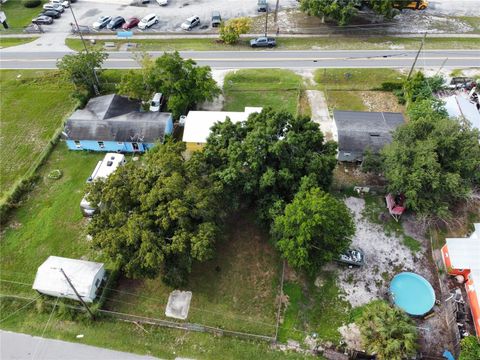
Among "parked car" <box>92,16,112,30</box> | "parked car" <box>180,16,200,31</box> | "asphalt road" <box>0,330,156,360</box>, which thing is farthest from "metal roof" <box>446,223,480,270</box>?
"parked car" <box>92,16,112,30</box>

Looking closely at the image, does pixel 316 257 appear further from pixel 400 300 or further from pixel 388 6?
pixel 388 6

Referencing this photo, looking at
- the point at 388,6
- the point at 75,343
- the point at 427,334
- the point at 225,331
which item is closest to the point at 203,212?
the point at 225,331

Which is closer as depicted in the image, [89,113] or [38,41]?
[89,113]

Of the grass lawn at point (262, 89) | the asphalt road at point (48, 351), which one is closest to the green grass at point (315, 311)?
the asphalt road at point (48, 351)

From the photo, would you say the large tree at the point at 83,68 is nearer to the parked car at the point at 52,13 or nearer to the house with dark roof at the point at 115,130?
the house with dark roof at the point at 115,130

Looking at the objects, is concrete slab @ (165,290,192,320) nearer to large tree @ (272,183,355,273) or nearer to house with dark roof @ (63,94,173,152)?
large tree @ (272,183,355,273)

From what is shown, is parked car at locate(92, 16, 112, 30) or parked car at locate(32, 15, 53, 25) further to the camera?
parked car at locate(32, 15, 53, 25)
